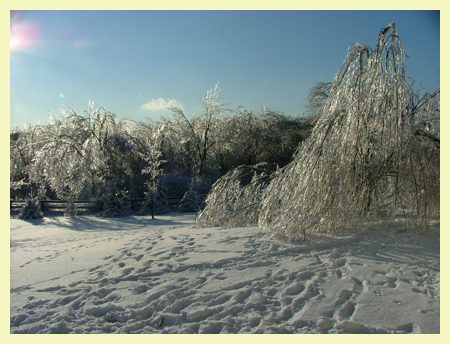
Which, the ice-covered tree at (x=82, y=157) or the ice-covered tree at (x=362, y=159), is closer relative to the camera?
the ice-covered tree at (x=362, y=159)

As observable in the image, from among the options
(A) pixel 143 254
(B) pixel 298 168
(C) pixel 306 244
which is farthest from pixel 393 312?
(A) pixel 143 254

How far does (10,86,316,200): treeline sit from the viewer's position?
16.0 m

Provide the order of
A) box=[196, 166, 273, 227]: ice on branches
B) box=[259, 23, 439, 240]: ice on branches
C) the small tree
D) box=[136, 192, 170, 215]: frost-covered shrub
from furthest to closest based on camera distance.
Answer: box=[136, 192, 170, 215]: frost-covered shrub
the small tree
box=[196, 166, 273, 227]: ice on branches
box=[259, 23, 439, 240]: ice on branches

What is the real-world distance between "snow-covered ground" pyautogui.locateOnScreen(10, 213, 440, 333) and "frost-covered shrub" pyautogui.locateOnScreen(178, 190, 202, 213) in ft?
34.0

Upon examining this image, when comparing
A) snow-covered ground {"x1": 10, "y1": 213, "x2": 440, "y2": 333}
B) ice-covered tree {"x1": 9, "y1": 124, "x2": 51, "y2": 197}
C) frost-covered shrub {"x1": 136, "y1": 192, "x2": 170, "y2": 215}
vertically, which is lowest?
frost-covered shrub {"x1": 136, "y1": 192, "x2": 170, "y2": 215}

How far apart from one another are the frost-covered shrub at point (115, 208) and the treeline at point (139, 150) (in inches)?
44.1

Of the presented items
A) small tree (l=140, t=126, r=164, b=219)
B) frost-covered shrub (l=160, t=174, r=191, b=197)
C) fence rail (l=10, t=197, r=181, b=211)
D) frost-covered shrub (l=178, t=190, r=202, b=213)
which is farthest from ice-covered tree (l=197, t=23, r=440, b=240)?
frost-covered shrub (l=160, t=174, r=191, b=197)

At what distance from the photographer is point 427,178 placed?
15.4 feet

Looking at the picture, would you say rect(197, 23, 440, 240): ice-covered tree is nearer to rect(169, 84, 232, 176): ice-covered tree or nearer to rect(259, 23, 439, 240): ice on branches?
rect(259, 23, 439, 240): ice on branches

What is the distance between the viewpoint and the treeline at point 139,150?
16.0 m

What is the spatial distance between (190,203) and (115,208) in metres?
3.60

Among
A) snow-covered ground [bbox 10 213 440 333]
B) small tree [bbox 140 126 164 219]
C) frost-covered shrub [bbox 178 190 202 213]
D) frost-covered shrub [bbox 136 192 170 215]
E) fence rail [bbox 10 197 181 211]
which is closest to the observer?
A: snow-covered ground [bbox 10 213 440 333]

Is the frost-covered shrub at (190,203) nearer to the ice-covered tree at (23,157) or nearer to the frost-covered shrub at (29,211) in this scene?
the frost-covered shrub at (29,211)

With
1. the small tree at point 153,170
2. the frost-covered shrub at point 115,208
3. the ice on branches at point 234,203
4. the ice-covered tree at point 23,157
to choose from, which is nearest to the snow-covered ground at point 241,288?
the ice on branches at point 234,203
